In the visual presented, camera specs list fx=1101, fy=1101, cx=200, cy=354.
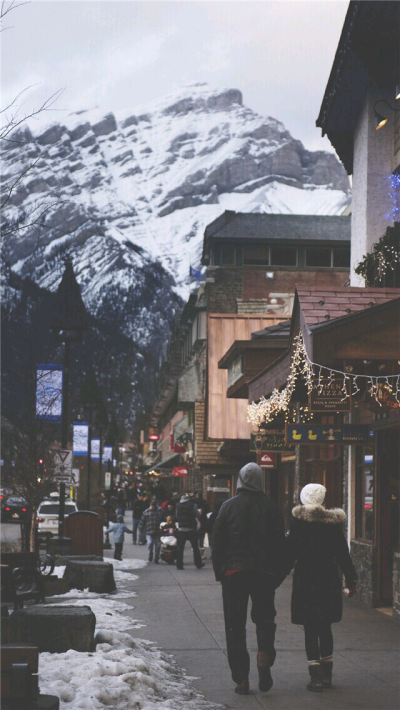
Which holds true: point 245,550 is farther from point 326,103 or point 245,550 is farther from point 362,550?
point 326,103

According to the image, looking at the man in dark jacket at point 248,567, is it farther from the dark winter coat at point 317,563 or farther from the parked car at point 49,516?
the parked car at point 49,516

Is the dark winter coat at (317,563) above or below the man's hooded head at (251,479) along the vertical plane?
below

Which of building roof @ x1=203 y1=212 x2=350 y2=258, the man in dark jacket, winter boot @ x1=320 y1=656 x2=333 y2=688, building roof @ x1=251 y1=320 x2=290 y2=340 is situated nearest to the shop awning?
building roof @ x1=203 y1=212 x2=350 y2=258

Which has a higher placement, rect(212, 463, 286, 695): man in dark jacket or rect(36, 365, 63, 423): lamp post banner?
rect(36, 365, 63, 423): lamp post banner

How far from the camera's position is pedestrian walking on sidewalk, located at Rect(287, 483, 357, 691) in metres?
9.65

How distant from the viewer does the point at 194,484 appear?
60.6m

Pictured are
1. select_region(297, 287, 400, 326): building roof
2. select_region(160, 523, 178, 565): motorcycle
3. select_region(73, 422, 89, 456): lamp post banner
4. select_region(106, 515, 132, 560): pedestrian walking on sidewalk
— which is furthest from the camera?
select_region(73, 422, 89, 456): lamp post banner

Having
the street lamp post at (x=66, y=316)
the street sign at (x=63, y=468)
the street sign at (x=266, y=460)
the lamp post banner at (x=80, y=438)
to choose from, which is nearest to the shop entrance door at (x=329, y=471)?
the street sign at (x=266, y=460)

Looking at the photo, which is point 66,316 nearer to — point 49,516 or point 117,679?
point 49,516

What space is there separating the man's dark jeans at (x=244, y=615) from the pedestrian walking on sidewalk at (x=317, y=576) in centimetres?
34

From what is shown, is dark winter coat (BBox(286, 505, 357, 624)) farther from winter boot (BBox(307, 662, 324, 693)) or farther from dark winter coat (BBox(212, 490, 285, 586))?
winter boot (BBox(307, 662, 324, 693))

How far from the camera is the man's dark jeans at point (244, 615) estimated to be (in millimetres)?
9336

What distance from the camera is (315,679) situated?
9.61 metres

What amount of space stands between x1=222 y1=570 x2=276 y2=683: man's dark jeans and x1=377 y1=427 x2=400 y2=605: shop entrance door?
7.70 m
